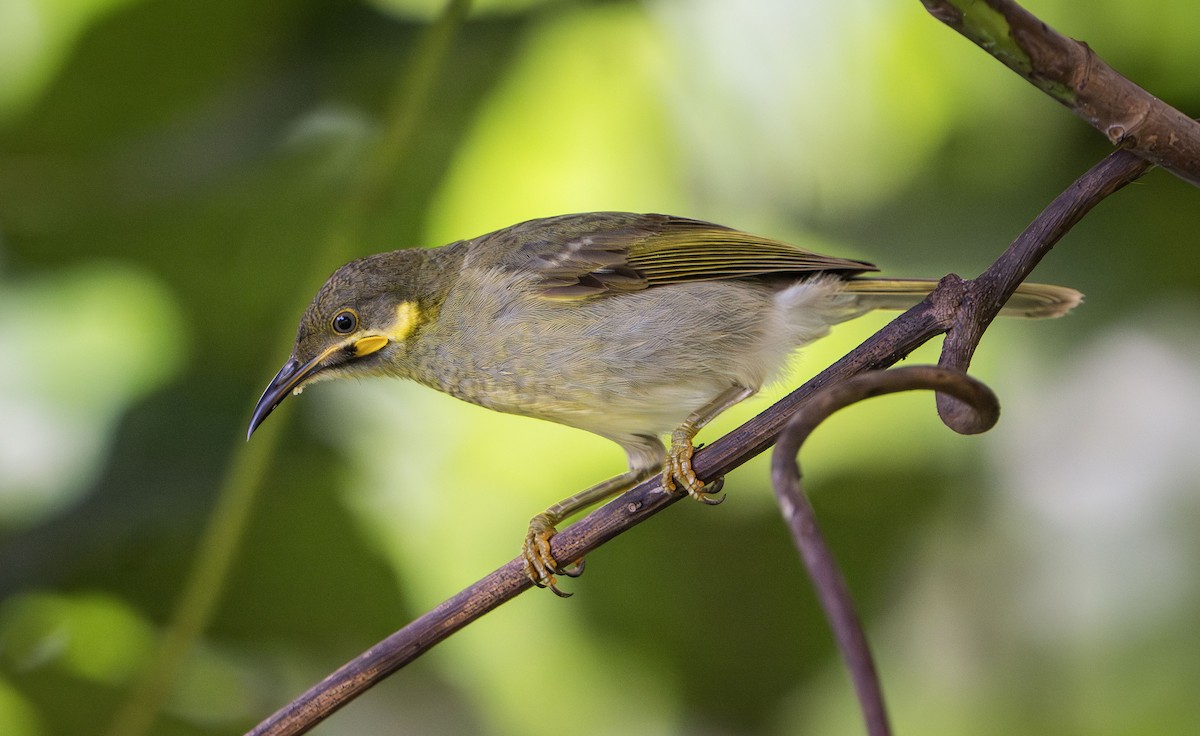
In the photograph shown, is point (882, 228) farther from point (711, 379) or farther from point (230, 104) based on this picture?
point (230, 104)

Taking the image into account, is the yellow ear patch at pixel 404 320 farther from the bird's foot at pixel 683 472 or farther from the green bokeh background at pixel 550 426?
the bird's foot at pixel 683 472

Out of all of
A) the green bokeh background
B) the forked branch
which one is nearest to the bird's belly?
the green bokeh background

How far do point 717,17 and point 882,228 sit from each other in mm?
816

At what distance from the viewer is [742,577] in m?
3.05

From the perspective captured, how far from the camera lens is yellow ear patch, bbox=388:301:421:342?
2.95 m

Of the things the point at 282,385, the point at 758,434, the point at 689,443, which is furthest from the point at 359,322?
the point at 758,434

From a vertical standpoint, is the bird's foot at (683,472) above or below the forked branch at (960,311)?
above

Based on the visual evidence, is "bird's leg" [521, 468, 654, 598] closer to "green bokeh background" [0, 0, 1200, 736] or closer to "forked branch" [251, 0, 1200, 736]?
"green bokeh background" [0, 0, 1200, 736]

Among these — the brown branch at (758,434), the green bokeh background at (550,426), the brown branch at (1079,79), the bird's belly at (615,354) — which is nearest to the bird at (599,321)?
the bird's belly at (615,354)

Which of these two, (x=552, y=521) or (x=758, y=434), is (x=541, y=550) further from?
(x=758, y=434)

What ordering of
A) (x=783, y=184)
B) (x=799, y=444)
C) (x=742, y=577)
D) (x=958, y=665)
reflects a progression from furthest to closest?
(x=783, y=184), (x=742, y=577), (x=958, y=665), (x=799, y=444)

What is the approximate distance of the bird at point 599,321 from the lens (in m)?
2.68

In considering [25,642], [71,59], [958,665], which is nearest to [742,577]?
[958,665]

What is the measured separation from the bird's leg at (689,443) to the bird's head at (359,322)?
783 millimetres
